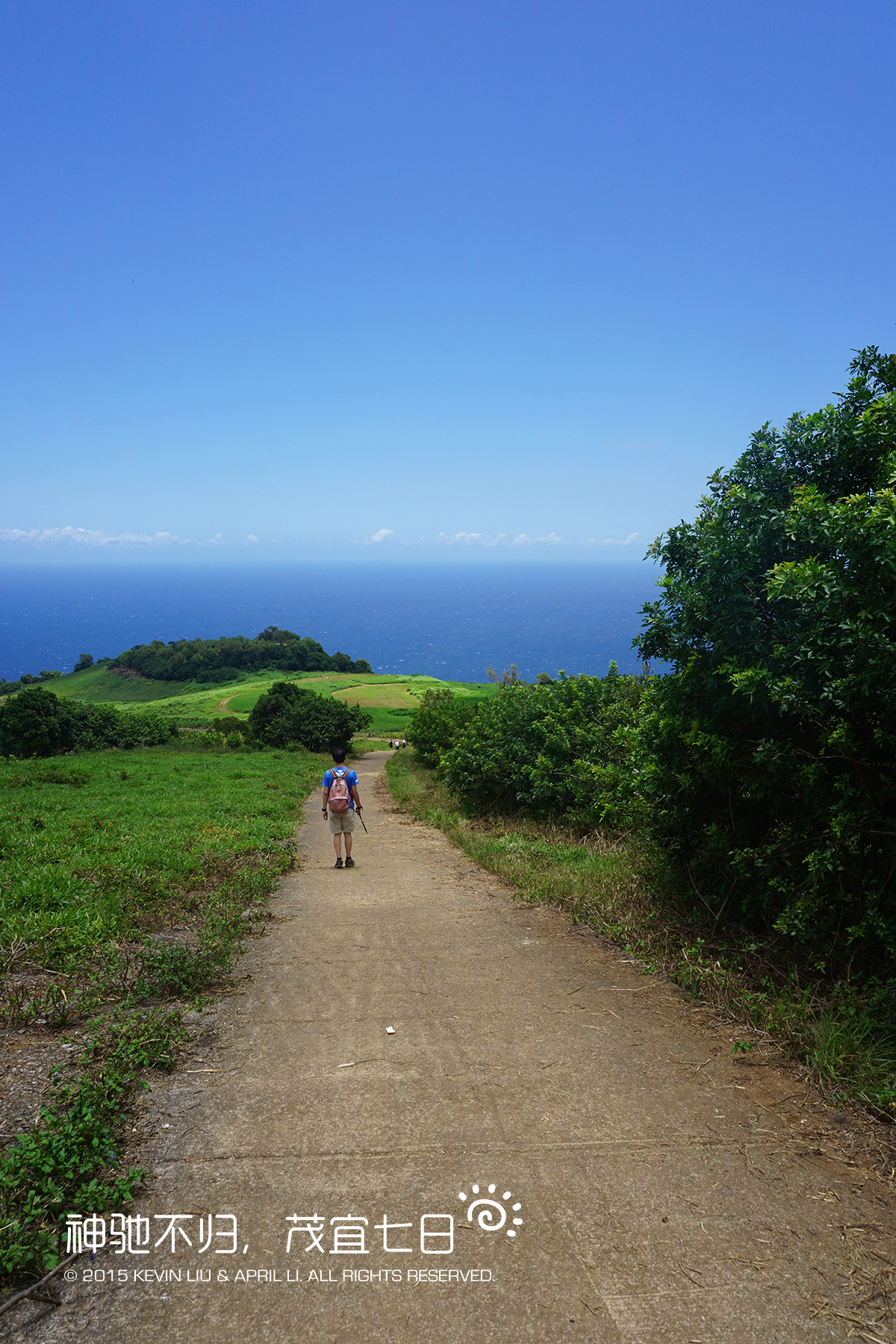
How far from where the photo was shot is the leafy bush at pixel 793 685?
4.36 metres

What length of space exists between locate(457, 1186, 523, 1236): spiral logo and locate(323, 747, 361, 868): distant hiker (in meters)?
7.32

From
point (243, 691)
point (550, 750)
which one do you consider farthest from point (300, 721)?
point (550, 750)

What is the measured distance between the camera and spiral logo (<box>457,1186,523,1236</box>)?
2861 millimetres

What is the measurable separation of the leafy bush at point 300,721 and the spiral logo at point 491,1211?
56045 mm

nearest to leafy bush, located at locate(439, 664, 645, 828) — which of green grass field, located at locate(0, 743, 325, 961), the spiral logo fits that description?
green grass field, located at locate(0, 743, 325, 961)

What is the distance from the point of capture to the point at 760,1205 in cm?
301

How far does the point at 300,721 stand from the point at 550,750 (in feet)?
166

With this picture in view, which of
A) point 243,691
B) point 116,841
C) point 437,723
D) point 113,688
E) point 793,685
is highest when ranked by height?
point 793,685

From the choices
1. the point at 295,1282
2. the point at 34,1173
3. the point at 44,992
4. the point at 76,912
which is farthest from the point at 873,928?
the point at 76,912

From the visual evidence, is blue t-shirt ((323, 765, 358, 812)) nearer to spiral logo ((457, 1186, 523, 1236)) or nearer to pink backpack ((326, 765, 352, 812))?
pink backpack ((326, 765, 352, 812))

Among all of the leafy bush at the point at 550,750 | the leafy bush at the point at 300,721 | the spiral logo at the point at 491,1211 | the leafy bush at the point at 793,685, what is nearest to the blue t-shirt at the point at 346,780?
the leafy bush at the point at 550,750

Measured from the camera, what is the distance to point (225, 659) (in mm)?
127125

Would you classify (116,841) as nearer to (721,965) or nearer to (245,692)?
(721,965)

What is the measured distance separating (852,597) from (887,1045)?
2.61 m
